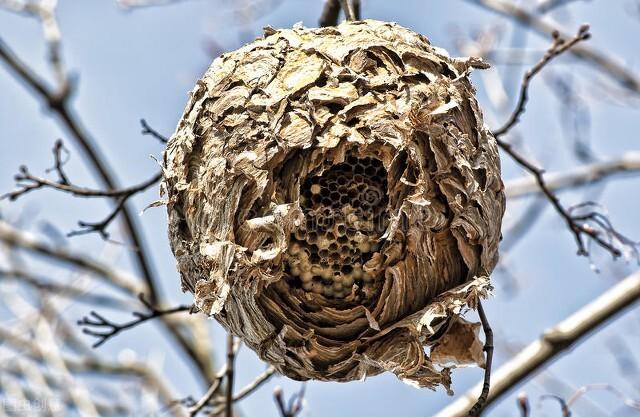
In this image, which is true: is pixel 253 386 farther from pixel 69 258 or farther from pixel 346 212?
pixel 69 258

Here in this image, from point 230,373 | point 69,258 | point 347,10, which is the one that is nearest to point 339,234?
point 347,10

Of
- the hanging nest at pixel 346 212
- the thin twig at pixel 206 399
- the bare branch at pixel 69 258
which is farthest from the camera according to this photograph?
the bare branch at pixel 69 258

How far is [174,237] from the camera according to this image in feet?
7.84

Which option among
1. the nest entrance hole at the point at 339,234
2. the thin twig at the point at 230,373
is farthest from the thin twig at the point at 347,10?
the thin twig at the point at 230,373

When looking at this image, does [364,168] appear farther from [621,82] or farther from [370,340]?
[621,82]

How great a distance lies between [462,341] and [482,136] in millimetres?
548

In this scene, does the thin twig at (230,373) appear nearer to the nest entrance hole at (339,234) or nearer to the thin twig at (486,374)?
the nest entrance hole at (339,234)

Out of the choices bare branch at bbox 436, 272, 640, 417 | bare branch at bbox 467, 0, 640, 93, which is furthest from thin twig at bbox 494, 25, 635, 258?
bare branch at bbox 467, 0, 640, 93

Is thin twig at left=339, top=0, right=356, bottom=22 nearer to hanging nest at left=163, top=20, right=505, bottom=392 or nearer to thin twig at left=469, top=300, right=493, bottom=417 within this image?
hanging nest at left=163, top=20, right=505, bottom=392

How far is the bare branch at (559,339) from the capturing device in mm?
3047

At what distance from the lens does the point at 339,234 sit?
2189 millimetres

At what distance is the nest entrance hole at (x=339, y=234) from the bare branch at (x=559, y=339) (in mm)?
998

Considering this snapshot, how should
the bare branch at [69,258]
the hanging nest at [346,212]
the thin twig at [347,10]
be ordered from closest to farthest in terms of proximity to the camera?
the hanging nest at [346,212] < the thin twig at [347,10] < the bare branch at [69,258]

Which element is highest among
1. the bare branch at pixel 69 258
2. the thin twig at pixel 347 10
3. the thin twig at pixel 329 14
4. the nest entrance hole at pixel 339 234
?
the bare branch at pixel 69 258
